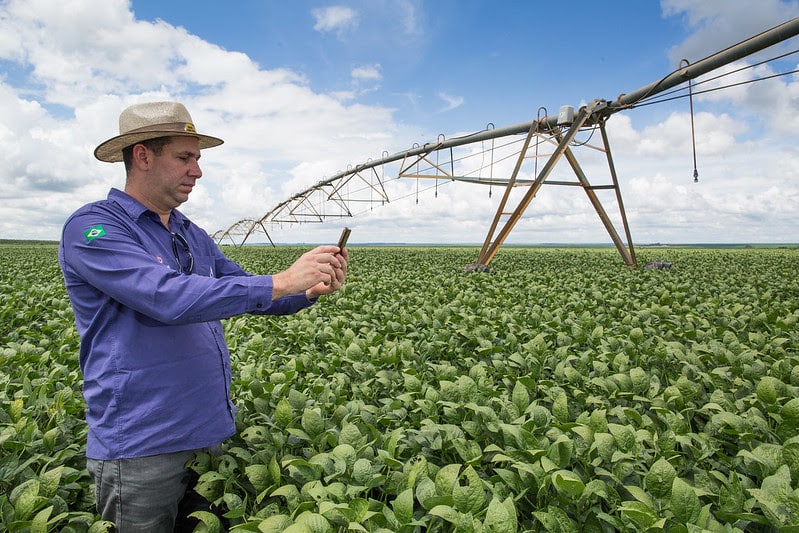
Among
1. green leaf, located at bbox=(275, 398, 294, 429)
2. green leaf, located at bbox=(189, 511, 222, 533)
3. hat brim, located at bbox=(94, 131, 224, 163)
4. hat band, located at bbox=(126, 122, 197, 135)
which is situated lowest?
green leaf, located at bbox=(189, 511, 222, 533)

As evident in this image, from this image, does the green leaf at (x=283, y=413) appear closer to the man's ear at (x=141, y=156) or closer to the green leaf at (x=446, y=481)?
the green leaf at (x=446, y=481)

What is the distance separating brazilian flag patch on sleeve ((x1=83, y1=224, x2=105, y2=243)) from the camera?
208cm

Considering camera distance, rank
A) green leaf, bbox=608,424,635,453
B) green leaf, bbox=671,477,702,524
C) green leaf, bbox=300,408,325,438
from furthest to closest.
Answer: green leaf, bbox=300,408,325,438 < green leaf, bbox=608,424,635,453 < green leaf, bbox=671,477,702,524

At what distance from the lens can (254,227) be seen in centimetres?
4303

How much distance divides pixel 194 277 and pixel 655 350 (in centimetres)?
430

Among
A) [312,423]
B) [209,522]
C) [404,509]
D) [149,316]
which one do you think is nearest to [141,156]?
[149,316]

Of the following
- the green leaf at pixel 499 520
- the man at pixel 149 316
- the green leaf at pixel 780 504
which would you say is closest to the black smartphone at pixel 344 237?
the man at pixel 149 316

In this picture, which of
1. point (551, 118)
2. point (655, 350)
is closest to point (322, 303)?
point (655, 350)

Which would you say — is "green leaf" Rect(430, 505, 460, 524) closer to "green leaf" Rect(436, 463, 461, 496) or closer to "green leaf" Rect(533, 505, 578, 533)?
"green leaf" Rect(436, 463, 461, 496)

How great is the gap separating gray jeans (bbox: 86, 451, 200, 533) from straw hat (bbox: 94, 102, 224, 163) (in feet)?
5.02

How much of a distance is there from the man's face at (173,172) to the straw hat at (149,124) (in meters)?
0.07

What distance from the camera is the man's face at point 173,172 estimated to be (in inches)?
96.1

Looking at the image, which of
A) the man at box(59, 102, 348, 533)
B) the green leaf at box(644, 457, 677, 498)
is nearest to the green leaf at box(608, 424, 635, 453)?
the green leaf at box(644, 457, 677, 498)

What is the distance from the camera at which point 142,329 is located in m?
2.23
